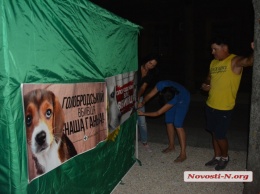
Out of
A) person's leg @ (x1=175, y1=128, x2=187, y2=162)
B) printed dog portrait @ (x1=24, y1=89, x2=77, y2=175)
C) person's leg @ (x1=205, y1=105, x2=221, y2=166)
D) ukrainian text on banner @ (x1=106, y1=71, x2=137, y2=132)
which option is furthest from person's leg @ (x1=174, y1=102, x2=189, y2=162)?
printed dog portrait @ (x1=24, y1=89, x2=77, y2=175)

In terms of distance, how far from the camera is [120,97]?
3.68 m

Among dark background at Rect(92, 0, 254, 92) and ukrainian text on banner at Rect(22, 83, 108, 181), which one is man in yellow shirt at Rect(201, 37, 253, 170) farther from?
dark background at Rect(92, 0, 254, 92)

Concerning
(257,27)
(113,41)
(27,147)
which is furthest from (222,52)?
(27,147)

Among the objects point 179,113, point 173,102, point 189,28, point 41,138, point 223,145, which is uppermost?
point 189,28

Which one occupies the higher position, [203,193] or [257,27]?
[257,27]

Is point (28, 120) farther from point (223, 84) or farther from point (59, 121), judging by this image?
point (223, 84)

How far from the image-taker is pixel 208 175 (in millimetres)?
2488

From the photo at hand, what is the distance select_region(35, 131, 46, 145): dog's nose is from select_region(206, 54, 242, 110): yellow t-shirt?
2.73 metres

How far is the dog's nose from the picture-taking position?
2.12 meters

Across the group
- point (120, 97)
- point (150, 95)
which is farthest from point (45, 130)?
point (150, 95)

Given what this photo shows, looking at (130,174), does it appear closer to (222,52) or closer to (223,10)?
(222,52)

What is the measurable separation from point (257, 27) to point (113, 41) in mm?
1608

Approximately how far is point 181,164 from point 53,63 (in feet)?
10.4

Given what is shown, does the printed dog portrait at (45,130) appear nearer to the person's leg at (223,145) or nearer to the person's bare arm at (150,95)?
the person's bare arm at (150,95)
